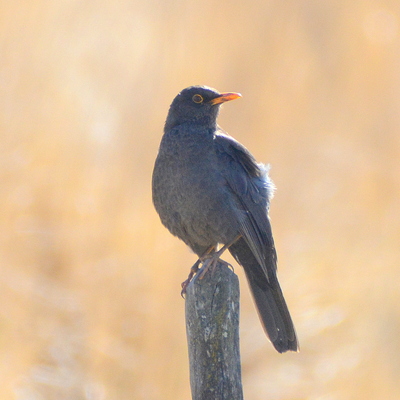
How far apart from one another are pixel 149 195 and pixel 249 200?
143 cm

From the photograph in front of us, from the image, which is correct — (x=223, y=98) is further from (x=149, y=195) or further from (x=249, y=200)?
(x=149, y=195)

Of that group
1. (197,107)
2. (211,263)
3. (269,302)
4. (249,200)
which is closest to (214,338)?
(211,263)

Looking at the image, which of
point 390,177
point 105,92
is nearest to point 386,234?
point 390,177

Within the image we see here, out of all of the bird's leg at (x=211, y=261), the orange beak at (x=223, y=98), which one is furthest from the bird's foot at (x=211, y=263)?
the orange beak at (x=223, y=98)

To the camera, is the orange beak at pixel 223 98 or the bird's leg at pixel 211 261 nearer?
the bird's leg at pixel 211 261

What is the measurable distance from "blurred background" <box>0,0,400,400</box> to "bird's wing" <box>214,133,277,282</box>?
1.08 m

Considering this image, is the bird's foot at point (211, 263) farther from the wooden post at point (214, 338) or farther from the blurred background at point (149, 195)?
the blurred background at point (149, 195)

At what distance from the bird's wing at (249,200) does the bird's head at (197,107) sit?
11.0 inches

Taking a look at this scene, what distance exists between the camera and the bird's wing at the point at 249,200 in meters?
5.11

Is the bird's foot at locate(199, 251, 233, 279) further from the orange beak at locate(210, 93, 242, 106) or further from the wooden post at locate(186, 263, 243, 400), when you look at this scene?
the orange beak at locate(210, 93, 242, 106)

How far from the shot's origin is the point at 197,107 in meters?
5.56

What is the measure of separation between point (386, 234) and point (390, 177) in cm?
60

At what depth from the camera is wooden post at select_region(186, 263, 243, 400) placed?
381 centimetres

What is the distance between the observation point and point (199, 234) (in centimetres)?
515
